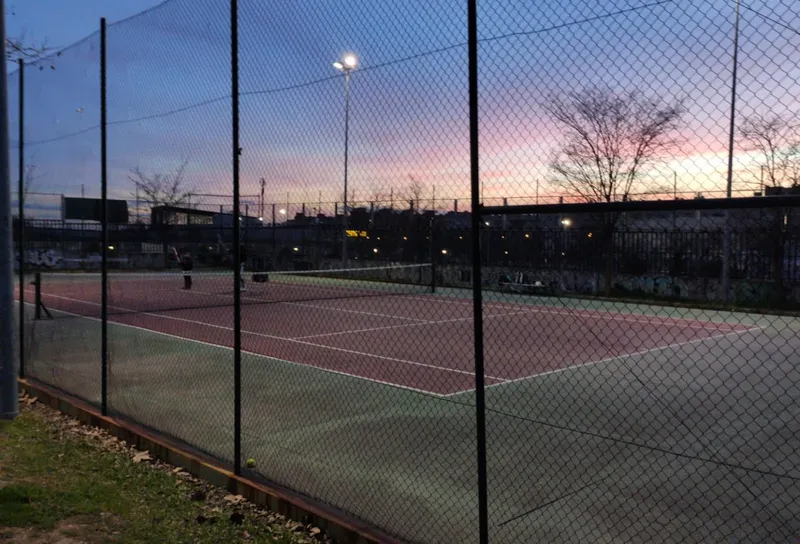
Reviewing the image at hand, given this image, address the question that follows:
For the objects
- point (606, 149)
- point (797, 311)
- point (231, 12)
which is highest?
point (231, 12)

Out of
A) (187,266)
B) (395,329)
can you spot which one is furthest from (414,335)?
(187,266)

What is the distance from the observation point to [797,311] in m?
5.38

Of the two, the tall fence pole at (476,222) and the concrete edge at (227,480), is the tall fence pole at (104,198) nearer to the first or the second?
the concrete edge at (227,480)

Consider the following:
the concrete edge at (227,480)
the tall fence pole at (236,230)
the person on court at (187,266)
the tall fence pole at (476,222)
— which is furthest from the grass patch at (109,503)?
the person on court at (187,266)

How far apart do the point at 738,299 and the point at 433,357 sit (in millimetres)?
7262

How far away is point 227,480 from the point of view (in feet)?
16.6

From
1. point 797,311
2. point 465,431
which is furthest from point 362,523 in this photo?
point 797,311

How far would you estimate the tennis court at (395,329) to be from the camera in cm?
1083

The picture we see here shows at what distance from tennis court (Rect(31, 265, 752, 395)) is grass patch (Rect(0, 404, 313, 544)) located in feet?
14.2

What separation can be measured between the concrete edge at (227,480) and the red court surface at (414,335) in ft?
12.8

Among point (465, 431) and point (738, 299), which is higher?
point (738, 299)

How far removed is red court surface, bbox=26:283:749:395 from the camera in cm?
1059

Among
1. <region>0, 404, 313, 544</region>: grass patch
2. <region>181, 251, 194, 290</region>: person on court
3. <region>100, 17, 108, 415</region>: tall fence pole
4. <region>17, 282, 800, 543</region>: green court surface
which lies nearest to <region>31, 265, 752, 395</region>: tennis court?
<region>181, 251, 194, 290</region>: person on court

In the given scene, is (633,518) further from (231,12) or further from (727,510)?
(231,12)
